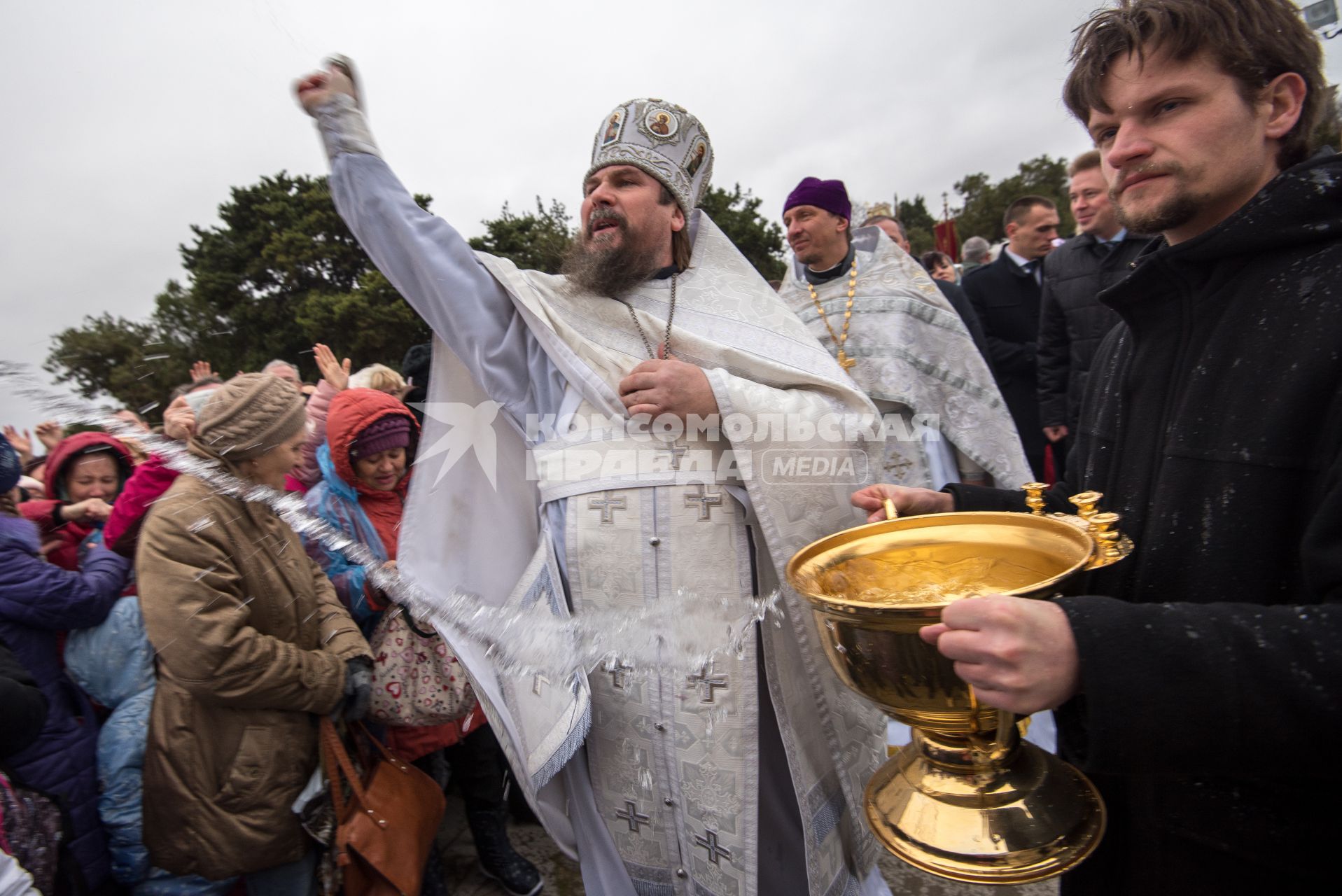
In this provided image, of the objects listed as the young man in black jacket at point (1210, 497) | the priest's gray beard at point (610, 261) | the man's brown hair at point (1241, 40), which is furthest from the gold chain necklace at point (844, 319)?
the man's brown hair at point (1241, 40)

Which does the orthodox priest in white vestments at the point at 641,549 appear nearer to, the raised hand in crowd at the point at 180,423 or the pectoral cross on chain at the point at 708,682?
the pectoral cross on chain at the point at 708,682

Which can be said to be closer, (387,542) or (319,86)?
(319,86)

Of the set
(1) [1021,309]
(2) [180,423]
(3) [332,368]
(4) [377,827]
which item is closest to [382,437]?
(3) [332,368]

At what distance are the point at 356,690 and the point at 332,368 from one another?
1.10 m

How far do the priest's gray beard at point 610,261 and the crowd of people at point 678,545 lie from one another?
1 centimetres

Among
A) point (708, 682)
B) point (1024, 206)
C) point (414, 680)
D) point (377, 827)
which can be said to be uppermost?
point (1024, 206)

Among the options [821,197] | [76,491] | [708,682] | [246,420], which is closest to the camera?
[246,420]

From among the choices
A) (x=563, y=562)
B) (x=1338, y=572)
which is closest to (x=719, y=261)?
(x=563, y=562)

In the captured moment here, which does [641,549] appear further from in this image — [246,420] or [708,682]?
[246,420]

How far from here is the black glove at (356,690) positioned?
96.4 inches

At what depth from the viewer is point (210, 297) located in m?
1.83

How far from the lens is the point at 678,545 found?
6.62 feet

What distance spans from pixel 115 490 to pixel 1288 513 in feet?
10.9

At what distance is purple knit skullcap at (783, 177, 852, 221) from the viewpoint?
3762 mm
